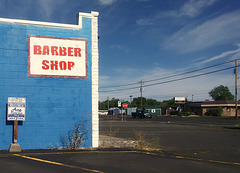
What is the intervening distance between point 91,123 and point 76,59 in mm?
2852

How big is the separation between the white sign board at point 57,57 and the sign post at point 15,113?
1209 millimetres

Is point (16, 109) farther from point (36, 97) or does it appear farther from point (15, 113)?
point (36, 97)

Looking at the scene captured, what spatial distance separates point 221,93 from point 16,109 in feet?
433

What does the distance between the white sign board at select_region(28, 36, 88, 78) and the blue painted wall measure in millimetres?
207

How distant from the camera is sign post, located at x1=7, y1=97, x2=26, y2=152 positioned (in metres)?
9.12

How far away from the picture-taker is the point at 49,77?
33.7 feet

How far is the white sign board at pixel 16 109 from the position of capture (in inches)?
365

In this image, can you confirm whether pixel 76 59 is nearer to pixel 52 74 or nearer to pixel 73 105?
pixel 52 74

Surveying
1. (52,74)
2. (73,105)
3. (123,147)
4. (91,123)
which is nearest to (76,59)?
(52,74)

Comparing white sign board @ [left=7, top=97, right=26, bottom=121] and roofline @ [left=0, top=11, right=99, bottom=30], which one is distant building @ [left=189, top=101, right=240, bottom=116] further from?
white sign board @ [left=7, top=97, right=26, bottom=121]

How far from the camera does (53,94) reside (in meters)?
10.3

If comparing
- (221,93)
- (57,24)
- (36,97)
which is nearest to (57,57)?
(57,24)

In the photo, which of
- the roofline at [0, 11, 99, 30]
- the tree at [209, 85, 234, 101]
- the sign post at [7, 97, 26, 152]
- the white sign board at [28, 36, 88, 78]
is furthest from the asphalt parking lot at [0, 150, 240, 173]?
the tree at [209, 85, 234, 101]

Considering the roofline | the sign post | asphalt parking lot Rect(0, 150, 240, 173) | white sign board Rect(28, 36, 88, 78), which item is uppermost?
the roofline
